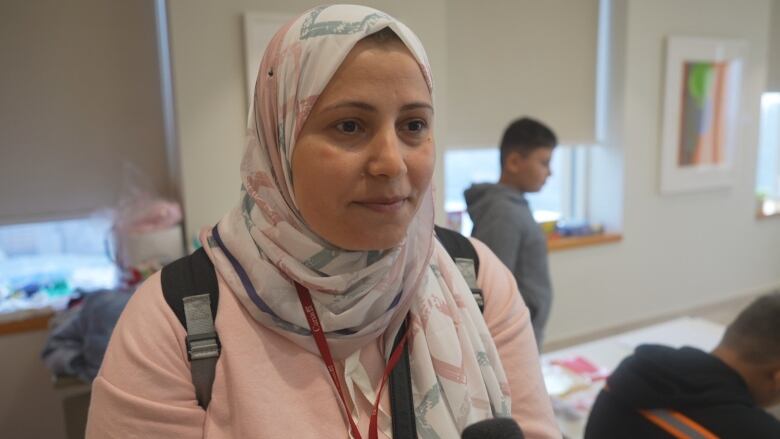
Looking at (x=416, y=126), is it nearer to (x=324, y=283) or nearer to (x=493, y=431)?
(x=324, y=283)

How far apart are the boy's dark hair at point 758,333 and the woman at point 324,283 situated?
2.36ft

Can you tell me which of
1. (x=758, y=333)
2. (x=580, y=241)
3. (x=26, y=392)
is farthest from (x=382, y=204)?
(x=580, y=241)

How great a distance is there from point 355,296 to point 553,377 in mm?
1317

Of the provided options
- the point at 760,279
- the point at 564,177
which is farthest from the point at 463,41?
the point at 760,279

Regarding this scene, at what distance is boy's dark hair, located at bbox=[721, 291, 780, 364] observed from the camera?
1.25 meters

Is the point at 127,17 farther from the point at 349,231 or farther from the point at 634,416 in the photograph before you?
the point at 634,416

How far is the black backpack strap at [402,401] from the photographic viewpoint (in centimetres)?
74

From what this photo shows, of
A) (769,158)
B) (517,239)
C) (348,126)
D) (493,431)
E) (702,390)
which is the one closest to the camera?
(493,431)

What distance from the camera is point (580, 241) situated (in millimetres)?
3564

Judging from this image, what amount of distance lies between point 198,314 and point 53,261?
238cm

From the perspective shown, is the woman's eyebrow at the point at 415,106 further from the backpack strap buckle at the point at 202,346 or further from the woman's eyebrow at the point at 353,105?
the backpack strap buckle at the point at 202,346

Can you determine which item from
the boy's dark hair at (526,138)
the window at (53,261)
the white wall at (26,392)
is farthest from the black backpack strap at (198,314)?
the white wall at (26,392)

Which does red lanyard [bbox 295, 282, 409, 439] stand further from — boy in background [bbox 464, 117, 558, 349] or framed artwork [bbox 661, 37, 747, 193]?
framed artwork [bbox 661, 37, 747, 193]

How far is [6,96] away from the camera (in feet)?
7.91
